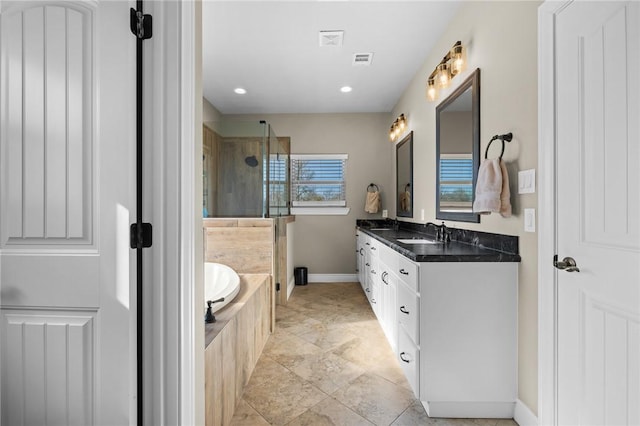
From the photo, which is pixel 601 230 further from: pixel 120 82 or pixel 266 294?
pixel 266 294

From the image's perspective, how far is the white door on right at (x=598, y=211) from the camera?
1.11m

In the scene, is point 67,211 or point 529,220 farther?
point 529,220

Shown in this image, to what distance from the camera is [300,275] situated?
15.5 feet

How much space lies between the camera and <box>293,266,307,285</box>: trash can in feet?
15.6

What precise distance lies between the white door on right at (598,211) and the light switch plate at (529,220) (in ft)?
0.54

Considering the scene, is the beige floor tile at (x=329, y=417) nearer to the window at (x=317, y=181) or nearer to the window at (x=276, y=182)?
the window at (x=276, y=182)

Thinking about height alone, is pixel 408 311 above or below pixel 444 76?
below

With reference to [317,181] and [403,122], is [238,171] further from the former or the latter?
[403,122]

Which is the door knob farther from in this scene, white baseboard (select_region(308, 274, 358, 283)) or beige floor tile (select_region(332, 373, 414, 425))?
white baseboard (select_region(308, 274, 358, 283))

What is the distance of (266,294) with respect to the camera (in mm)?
2799

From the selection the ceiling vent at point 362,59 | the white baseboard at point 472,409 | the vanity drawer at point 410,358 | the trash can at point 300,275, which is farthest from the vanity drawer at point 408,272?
the trash can at point 300,275

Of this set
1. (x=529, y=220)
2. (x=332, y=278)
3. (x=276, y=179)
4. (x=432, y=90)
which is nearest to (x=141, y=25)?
(x=529, y=220)

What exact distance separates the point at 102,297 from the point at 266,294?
1.86 meters

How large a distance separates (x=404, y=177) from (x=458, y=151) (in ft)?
5.10
